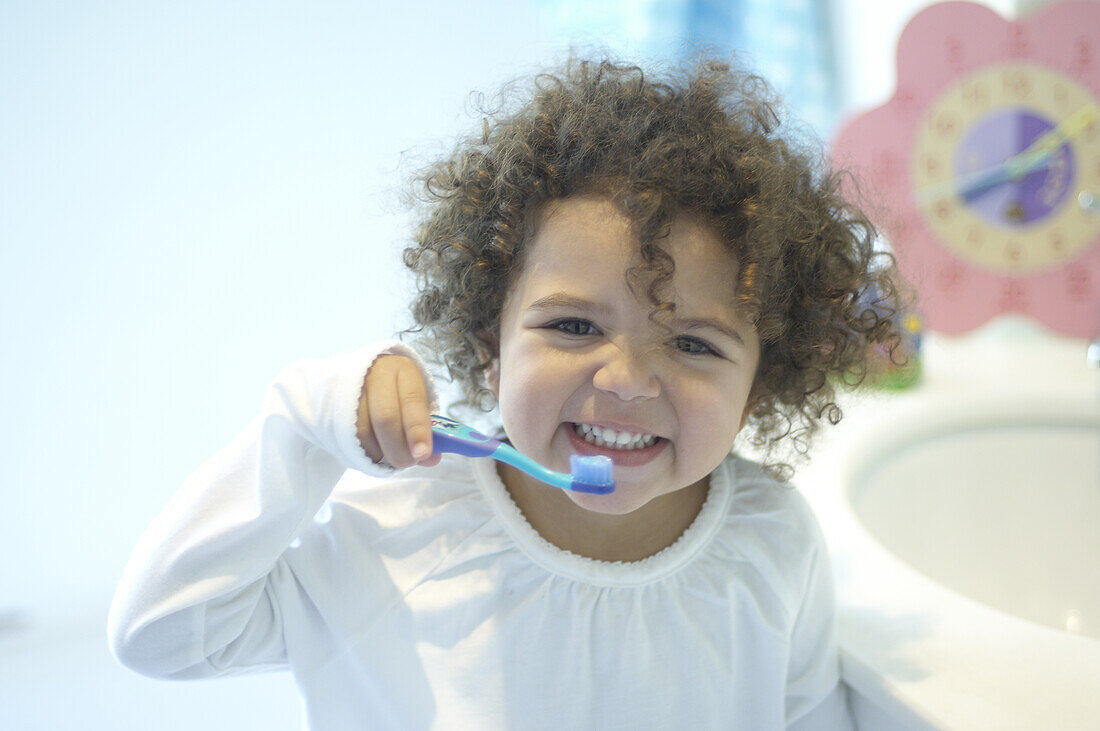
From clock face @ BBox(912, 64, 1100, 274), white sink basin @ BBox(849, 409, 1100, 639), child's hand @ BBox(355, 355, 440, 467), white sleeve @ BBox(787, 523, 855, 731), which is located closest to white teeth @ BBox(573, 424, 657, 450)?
child's hand @ BBox(355, 355, 440, 467)

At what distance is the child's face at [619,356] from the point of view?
0.57m

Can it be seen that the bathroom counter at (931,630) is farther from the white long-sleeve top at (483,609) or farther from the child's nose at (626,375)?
the child's nose at (626,375)

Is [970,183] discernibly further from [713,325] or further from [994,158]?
[713,325]

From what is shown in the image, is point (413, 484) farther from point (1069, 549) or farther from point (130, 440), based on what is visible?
point (130, 440)

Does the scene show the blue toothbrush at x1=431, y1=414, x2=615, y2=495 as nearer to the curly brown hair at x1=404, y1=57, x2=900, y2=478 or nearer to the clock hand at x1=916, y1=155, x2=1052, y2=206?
the curly brown hair at x1=404, y1=57, x2=900, y2=478

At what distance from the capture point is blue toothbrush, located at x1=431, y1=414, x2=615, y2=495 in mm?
528

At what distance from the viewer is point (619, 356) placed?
562mm

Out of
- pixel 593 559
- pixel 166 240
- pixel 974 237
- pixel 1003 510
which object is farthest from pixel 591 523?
pixel 166 240

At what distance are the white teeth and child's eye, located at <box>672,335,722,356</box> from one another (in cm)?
6

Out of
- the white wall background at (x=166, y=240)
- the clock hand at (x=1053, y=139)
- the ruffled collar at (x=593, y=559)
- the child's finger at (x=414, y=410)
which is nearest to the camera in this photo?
the child's finger at (x=414, y=410)

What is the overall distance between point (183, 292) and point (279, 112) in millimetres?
326

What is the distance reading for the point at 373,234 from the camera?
1.50 meters

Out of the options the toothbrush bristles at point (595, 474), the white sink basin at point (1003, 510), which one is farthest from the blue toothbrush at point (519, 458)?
the white sink basin at point (1003, 510)

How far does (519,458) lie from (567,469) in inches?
2.2
